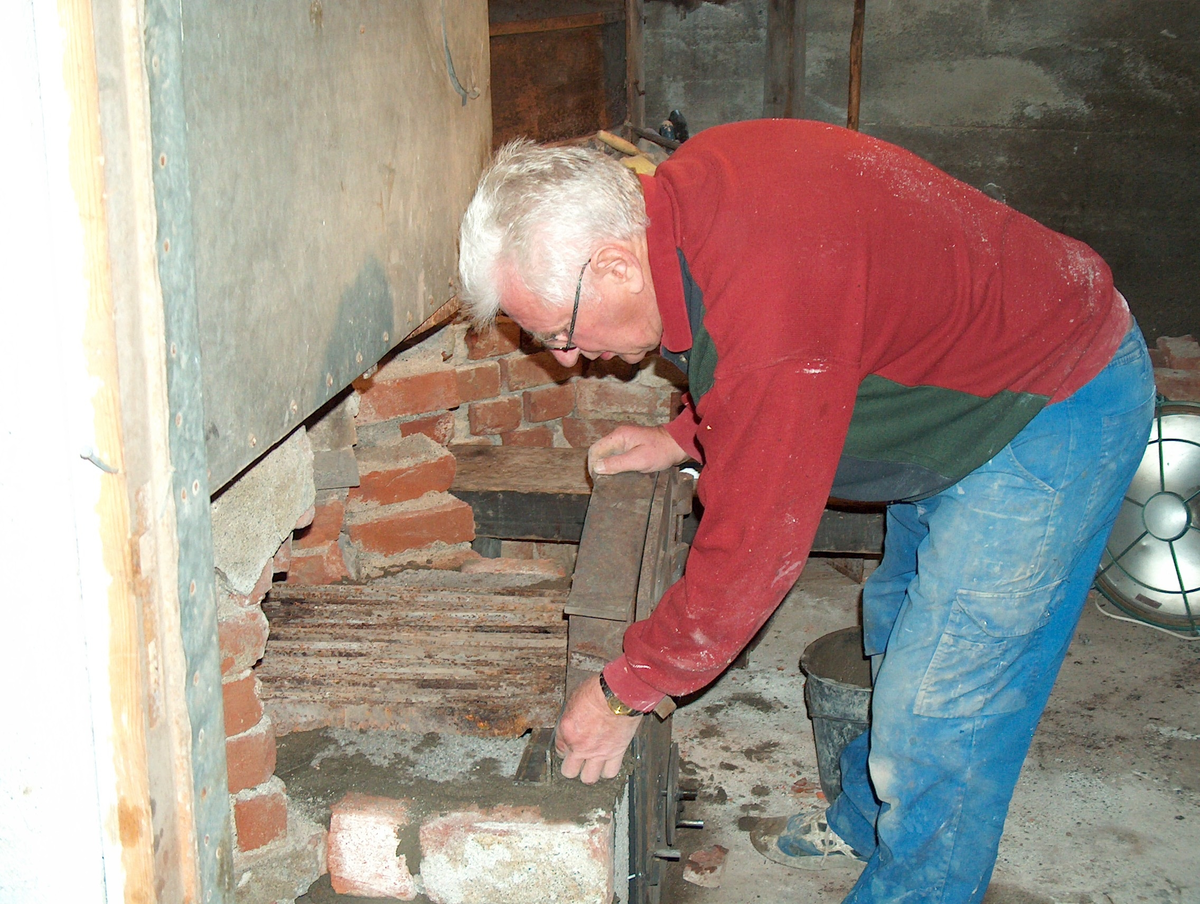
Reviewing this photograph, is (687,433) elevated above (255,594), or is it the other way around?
(687,433)

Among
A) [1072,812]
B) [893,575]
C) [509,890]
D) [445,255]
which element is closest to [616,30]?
[445,255]

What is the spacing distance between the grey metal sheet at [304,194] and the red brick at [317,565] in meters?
0.76

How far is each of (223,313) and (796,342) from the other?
0.74 meters

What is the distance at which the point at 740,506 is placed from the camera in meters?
1.49

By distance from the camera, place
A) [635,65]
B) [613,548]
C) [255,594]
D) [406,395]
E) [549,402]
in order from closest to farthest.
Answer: [255,594] → [613,548] → [406,395] → [549,402] → [635,65]

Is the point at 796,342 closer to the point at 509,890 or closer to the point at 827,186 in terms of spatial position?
the point at 827,186

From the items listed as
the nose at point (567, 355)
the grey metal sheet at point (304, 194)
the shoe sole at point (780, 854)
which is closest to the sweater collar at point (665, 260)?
the nose at point (567, 355)

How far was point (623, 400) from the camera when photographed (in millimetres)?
3727

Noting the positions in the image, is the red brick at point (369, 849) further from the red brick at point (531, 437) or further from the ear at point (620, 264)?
the red brick at point (531, 437)

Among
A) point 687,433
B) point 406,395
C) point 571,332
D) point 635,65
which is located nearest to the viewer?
point 571,332

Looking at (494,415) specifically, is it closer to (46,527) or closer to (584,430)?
(584,430)

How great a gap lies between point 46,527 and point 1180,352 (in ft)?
15.5

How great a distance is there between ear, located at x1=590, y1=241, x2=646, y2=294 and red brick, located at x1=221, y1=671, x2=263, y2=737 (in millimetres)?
924

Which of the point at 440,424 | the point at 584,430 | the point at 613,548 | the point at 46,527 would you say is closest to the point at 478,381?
the point at 440,424
